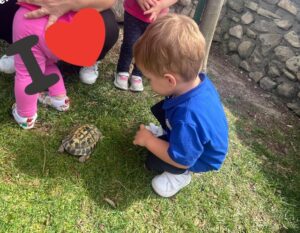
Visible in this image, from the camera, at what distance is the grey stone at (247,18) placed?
406cm

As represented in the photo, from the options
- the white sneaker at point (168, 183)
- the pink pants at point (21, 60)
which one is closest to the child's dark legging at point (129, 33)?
the pink pants at point (21, 60)

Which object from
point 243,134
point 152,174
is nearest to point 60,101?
point 152,174

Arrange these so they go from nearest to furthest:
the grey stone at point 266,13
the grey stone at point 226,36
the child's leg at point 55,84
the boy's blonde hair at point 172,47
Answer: the boy's blonde hair at point 172,47 < the child's leg at point 55,84 < the grey stone at point 266,13 < the grey stone at point 226,36

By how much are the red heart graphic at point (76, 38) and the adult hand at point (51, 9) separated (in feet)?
0.13

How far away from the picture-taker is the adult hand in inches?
76.3

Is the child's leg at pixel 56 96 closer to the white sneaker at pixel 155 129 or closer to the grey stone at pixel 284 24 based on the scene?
the white sneaker at pixel 155 129

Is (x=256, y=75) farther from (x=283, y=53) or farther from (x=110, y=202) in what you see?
(x=110, y=202)

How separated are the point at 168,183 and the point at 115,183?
30 centimetres

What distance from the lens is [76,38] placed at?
1975mm

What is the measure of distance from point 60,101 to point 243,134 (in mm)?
1425

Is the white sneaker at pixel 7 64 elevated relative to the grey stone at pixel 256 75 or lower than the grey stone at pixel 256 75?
elevated

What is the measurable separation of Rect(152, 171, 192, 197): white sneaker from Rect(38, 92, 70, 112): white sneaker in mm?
714

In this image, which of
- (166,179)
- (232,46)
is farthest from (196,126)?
(232,46)

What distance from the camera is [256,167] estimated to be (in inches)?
108
